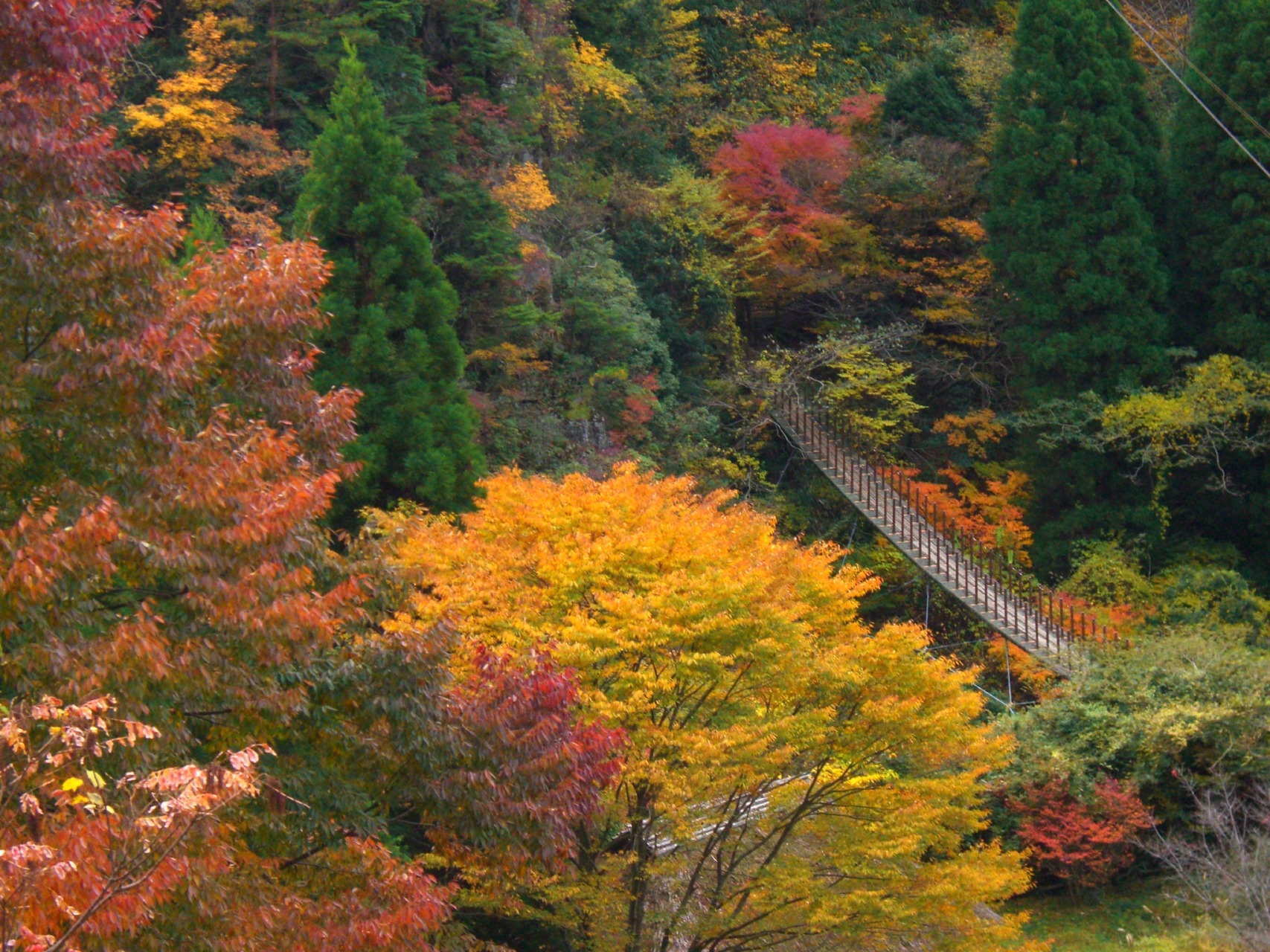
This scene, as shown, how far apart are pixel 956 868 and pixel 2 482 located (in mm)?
8529

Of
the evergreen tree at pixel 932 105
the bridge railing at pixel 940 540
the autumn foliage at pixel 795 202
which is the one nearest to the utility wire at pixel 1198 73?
the evergreen tree at pixel 932 105

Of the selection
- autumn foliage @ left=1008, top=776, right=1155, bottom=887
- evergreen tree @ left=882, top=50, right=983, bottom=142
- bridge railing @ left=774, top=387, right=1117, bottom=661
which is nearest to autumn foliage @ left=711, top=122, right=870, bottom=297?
evergreen tree @ left=882, top=50, right=983, bottom=142

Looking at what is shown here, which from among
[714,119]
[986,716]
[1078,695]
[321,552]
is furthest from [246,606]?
[714,119]

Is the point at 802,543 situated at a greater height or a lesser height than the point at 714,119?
lesser

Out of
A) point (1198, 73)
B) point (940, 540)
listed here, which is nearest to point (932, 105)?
point (1198, 73)

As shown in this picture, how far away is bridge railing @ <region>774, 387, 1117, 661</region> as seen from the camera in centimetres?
2148

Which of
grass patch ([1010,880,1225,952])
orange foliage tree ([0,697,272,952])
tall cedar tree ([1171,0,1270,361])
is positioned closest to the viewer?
orange foliage tree ([0,697,272,952])

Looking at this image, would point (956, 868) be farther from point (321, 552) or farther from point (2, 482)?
point (2, 482)

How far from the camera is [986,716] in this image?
21.1 metres

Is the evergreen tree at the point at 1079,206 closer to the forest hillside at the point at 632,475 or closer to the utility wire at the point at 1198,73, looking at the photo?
the forest hillside at the point at 632,475

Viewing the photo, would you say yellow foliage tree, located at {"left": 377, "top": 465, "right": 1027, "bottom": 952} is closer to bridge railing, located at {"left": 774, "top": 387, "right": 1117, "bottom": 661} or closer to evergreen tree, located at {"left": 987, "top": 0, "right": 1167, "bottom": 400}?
bridge railing, located at {"left": 774, "top": 387, "right": 1117, "bottom": 661}

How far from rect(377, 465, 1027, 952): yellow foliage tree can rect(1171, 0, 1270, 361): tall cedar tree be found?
560 inches

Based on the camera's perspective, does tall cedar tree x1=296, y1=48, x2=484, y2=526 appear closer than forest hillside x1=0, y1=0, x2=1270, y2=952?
No

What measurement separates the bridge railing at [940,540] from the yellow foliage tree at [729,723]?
8.24m
